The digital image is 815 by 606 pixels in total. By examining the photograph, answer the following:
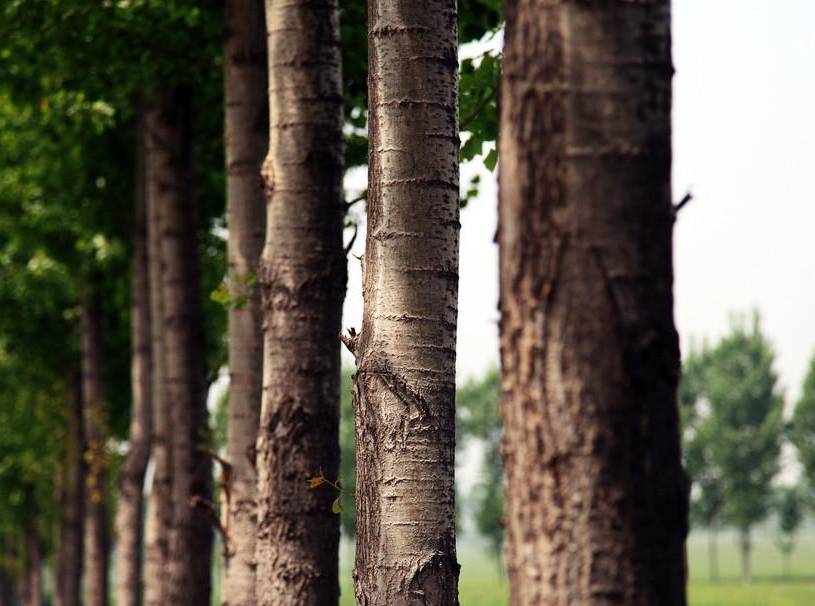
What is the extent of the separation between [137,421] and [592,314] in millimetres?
14423

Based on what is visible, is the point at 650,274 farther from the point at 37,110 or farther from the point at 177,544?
the point at 37,110

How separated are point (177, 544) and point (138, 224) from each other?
586 cm

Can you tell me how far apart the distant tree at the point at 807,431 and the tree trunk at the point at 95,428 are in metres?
64.9

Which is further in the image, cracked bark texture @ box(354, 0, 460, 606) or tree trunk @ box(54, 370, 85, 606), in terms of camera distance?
tree trunk @ box(54, 370, 85, 606)

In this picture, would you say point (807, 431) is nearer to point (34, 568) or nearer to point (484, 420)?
point (484, 420)

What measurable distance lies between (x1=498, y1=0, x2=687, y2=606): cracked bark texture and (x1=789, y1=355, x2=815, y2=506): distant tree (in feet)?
263

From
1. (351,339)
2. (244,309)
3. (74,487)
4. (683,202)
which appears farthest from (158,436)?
(74,487)

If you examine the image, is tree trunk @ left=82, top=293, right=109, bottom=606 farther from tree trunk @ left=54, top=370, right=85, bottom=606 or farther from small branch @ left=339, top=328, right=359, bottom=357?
small branch @ left=339, top=328, right=359, bottom=357

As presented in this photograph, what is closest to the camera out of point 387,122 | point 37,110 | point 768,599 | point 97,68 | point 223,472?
point 387,122

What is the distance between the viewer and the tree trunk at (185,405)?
12.2 m

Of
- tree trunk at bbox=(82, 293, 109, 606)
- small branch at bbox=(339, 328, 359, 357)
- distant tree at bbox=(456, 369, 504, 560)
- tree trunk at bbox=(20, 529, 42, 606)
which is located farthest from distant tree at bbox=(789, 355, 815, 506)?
small branch at bbox=(339, 328, 359, 357)

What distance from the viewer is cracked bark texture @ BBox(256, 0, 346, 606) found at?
20.8ft

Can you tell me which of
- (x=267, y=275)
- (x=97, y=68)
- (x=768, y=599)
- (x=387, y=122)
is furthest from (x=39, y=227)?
(x=768, y=599)

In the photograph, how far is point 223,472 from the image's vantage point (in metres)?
7.82
